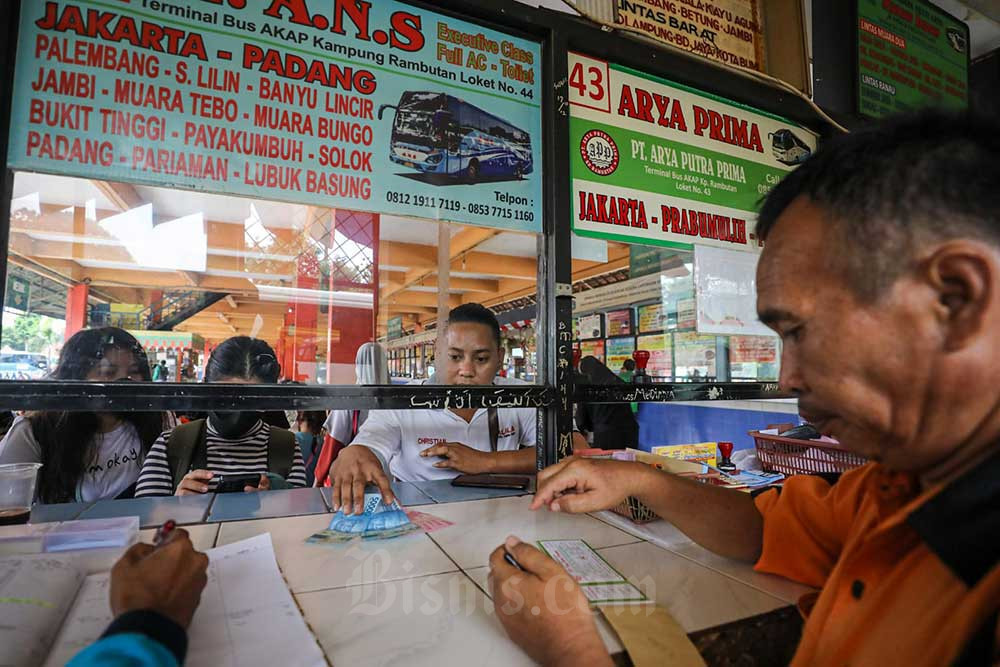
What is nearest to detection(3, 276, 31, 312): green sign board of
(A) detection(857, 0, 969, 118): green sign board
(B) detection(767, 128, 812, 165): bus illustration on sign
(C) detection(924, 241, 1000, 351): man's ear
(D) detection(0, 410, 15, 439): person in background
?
(C) detection(924, 241, 1000, 351): man's ear

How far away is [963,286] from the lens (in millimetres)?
558

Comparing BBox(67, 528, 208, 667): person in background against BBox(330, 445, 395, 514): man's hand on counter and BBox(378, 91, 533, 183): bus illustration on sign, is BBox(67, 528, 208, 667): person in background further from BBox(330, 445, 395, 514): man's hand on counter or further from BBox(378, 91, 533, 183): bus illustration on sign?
BBox(378, 91, 533, 183): bus illustration on sign

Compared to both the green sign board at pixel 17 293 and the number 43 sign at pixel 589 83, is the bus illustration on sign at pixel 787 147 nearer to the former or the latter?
the number 43 sign at pixel 589 83

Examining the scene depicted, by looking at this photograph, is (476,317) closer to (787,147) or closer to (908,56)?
(787,147)

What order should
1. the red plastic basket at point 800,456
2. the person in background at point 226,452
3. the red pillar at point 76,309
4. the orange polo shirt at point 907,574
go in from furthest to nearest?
the red plastic basket at point 800,456
the person in background at point 226,452
the red pillar at point 76,309
the orange polo shirt at point 907,574

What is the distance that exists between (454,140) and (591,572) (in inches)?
45.0

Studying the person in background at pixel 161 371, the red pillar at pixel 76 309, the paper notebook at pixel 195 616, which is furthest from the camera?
the person in background at pixel 161 371

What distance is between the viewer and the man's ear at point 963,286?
0.55 m

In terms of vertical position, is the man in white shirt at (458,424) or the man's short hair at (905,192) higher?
the man's short hair at (905,192)

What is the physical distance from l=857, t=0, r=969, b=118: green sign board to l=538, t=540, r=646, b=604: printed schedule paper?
84.9 inches

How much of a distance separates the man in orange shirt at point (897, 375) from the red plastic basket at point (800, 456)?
3.74 ft

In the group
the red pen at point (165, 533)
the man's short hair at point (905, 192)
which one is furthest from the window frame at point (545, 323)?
the man's short hair at point (905, 192)

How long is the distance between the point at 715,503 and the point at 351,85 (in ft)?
4.38

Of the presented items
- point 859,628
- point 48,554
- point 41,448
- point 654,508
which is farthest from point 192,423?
point 859,628
